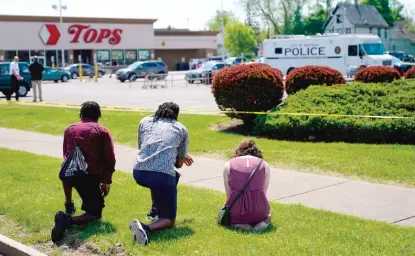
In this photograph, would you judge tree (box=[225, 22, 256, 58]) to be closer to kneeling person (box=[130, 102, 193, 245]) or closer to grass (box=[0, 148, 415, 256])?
grass (box=[0, 148, 415, 256])

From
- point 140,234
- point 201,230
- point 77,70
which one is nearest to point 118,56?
point 77,70

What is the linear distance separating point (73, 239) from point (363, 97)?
27.7 ft

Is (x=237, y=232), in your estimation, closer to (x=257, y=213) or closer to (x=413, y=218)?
(x=257, y=213)

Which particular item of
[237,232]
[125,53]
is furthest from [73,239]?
[125,53]

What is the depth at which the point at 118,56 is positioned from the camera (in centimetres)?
7144

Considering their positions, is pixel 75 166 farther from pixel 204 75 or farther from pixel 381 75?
pixel 204 75

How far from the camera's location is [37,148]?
1266cm

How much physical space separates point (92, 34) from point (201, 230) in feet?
212

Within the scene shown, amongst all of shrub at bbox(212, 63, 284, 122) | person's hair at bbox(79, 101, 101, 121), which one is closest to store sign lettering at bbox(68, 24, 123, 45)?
shrub at bbox(212, 63, 284, 122)

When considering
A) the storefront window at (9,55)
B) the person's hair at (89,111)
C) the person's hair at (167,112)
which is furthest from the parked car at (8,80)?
the storefront window at (9,55)

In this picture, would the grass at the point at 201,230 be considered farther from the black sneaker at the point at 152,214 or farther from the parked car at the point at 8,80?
the parked car at the point at 8,80

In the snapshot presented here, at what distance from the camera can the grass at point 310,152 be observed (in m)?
9.06

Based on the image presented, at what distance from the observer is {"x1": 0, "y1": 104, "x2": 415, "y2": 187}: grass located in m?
9.06

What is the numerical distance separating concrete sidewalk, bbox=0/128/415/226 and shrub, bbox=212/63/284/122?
3.11m
